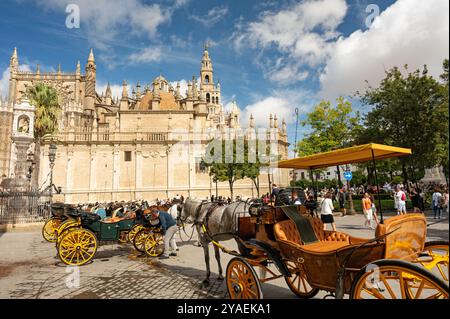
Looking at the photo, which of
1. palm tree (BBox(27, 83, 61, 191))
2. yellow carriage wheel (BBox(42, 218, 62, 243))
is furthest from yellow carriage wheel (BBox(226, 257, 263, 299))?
palm tree (BBox(27, 83, 61, 191))

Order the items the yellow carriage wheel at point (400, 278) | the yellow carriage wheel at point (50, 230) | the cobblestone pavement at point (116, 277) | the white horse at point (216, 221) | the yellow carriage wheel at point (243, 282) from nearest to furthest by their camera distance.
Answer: the yellow carriage wheel at point (400, 278)
the yellow carriage wheel at point (243, 282)
the cobblestone pavement at point (116, 277)
the white horse at point (216, 221)
the yellow carriage wheel at point (50, 230)

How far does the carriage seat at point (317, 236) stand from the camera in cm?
395

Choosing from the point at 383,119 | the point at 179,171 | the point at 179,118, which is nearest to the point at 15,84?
the point at 179,118

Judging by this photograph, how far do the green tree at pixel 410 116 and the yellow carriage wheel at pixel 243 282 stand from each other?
51.9 ft

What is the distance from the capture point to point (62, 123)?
41.8 metres

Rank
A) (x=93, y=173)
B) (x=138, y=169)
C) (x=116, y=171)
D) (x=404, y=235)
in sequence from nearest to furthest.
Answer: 1. (x=404, y=235)
2. (x=93, y=173)
3. (x=116, y=171)
4. (x=138, y=169)

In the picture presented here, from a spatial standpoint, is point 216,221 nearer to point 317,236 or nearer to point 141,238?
point 317,236

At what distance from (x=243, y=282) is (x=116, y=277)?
3.47 m

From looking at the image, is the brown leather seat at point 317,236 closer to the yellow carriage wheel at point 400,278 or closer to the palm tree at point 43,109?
the yellow carriage wheel at point 400,278

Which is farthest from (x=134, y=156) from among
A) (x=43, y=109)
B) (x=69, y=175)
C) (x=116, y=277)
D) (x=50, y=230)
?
(x=116, y=277)

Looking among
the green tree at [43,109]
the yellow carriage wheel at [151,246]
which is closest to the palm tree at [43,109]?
the green tree at [43,109]

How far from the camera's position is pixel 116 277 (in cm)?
591
